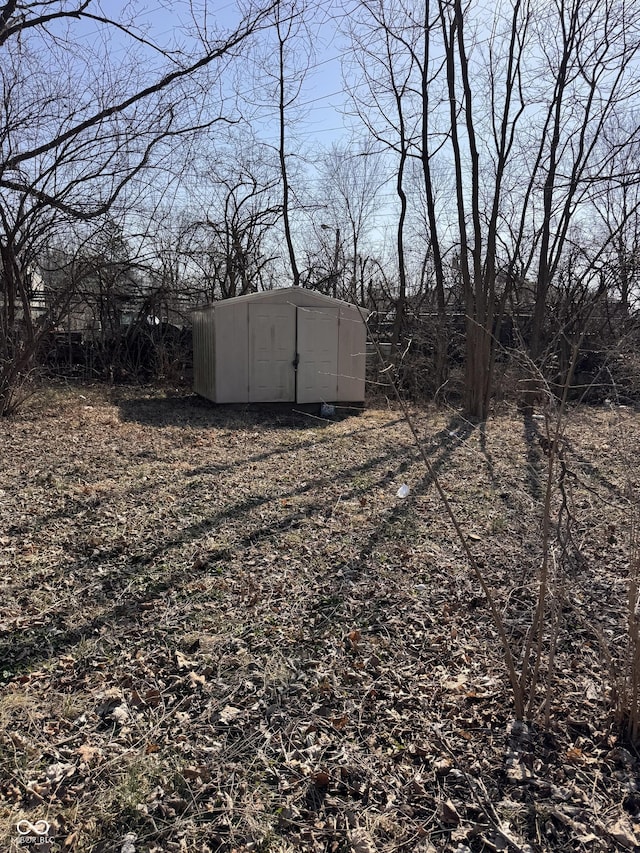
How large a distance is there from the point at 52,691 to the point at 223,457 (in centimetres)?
441

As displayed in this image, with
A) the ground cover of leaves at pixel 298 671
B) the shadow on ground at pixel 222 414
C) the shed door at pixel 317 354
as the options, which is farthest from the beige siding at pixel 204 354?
the ground cover of leaves at pixel 298 671

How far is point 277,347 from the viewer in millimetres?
10406

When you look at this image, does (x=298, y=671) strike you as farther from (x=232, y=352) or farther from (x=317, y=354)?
(x=317, y=354)

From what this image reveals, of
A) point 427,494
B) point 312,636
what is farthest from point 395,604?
point 427,494

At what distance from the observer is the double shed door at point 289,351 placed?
1030 cm

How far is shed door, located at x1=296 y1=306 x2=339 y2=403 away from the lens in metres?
10.5

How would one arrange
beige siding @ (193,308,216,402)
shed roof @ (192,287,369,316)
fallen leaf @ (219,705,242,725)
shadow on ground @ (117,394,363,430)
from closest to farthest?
fallen leaf @ (219,705,242,725)
shadow on ground @ (117,394,363,430)
shed roof @ (192,287,369,316)
beige siding @ (193,308,216,402)

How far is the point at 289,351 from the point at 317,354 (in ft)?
1.81

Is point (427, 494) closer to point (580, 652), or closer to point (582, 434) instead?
point (580, 652)

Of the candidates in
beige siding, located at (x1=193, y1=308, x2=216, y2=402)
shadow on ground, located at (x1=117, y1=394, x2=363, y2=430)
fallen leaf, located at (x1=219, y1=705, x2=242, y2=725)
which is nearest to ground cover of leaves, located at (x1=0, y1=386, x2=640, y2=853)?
fallen leaf, located at (x1=219, y1=705, x2=242, y2=725)

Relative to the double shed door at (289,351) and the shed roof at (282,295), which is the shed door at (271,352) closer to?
the double shed door at (289,351)

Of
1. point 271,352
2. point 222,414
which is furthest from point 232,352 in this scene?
point 222,414

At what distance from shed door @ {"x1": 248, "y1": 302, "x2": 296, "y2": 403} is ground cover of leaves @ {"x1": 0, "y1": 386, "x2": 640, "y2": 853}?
502 centimetres

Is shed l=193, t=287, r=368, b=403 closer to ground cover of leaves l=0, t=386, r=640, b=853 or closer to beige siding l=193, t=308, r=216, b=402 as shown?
beige siding l=193, t=308, r=216, b=402
